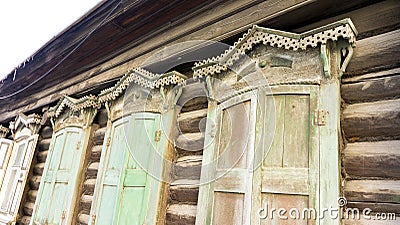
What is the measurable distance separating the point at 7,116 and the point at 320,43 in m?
6.60

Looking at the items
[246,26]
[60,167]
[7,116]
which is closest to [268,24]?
[246,26]

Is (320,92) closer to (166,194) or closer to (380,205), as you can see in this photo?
(380,205)

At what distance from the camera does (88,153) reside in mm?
3426

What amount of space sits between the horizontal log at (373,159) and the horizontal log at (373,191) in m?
0.04

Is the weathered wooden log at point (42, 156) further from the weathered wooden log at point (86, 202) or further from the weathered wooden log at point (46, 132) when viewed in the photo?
the weathered wooden log at point (86, 202)

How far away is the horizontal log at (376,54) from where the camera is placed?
1521 millimetres

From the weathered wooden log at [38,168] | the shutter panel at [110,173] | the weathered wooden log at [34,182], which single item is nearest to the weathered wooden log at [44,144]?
the weathered wooden log at [38,168]

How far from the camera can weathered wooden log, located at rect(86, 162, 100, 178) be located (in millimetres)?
3262

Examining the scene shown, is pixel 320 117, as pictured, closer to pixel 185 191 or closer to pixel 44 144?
pixel 185 191

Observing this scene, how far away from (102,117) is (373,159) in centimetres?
296

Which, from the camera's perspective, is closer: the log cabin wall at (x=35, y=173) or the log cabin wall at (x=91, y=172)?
the log cabin wall at (x=91, y=172)

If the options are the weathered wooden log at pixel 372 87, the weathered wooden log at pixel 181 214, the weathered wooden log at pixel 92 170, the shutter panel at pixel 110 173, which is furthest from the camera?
the weathered wooden log at pixel 92 170

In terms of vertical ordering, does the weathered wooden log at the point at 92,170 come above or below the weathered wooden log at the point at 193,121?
below

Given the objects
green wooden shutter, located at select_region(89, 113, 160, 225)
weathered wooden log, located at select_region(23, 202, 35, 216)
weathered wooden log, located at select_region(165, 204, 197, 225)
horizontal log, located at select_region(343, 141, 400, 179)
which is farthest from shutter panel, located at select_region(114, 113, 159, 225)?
weathered wooden log, located at select_region(23, 202, 35, 216)
